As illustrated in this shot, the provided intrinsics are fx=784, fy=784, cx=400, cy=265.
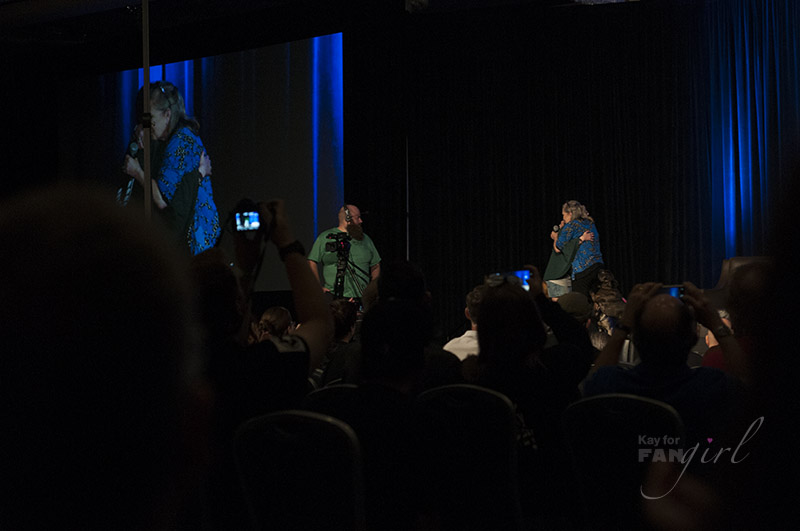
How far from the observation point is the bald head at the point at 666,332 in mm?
2240

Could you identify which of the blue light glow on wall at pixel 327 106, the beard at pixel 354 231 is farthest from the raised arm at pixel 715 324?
the blue light glow on wall at pixel 327 106

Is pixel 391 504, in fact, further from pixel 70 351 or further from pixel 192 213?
pixel 192 213

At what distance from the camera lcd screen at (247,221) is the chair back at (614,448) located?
3.45ft

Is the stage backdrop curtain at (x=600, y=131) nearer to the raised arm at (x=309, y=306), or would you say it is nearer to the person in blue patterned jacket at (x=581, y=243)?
the person in blue patterned jacket at (x=581, y=243)

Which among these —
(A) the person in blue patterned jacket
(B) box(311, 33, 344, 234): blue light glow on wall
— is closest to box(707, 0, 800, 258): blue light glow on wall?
(A) the person in blue patterned jacket

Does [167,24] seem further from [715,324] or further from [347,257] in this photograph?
[715,324]

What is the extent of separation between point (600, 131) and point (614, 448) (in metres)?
6.83

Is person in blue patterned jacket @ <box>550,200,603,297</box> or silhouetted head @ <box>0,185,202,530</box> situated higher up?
person in blue patterned jacket @ <box>550,200,603,297</box>

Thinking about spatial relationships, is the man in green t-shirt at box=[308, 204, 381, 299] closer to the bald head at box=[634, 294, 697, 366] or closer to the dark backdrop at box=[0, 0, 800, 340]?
the dark backdrop at box=[0, 0, 800, 340]

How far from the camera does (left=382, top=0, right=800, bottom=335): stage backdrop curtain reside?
25.8ft

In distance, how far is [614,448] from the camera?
2.25 meters

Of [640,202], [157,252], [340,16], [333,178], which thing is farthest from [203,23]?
[157,252]

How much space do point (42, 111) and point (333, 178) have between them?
15.1 ft

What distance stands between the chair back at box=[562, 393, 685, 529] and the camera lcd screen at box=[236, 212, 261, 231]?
3.45 ft
